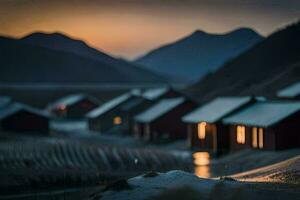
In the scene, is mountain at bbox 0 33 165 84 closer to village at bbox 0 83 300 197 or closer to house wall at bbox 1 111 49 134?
house wall at bbox 1 111 49 134

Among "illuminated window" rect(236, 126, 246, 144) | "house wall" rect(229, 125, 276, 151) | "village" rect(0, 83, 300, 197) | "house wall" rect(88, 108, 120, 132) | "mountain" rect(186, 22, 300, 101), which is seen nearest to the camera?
"village" rect(0, 83, 300, 197)

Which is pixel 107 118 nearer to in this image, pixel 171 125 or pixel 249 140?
pixel 171 125

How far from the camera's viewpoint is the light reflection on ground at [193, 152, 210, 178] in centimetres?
3519

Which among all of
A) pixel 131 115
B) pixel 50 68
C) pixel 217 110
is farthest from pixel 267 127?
pixel 50 68

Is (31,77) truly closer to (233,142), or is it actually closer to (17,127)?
(17,127)

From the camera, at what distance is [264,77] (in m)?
97.2

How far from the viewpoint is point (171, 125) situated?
192ft

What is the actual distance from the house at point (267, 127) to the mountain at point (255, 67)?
1592 inches

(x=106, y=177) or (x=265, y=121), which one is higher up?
(x=265, y=121)

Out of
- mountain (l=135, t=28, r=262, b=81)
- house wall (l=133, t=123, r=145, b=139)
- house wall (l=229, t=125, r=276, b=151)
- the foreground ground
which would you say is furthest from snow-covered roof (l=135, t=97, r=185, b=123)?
the foreground ground

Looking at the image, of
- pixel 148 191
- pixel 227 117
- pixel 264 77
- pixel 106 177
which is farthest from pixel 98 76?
pixel 148 191

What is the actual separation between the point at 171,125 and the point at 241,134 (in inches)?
596

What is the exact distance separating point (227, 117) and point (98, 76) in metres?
128

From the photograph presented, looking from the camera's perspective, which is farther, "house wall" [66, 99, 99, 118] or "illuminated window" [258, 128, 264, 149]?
"house wall" [66, 99, 99, 118]
